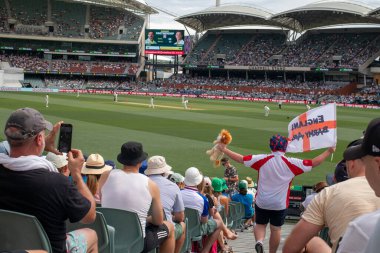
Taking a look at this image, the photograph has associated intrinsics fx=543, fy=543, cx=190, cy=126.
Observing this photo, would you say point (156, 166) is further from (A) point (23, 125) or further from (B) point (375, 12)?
(B) point (375, 12)

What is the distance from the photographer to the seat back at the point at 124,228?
505 cm

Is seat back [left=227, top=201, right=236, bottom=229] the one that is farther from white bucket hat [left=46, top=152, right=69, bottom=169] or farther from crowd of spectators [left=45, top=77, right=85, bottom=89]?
crowd of spectators [left=45, top=77, right=85, bottom=89]

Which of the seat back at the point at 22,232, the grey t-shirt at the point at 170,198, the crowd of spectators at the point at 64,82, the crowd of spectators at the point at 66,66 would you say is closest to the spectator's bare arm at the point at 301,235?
the seat back at the point at 22,232

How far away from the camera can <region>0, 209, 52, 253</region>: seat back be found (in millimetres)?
3564

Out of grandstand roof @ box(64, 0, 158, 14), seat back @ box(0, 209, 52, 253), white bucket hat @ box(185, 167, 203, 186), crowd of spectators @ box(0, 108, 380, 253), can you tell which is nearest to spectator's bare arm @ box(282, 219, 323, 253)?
crowd of spectators @ box(0, 108, 380, 253)

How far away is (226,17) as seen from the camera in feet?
315

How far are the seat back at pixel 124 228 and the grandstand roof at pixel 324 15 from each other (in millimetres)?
78192

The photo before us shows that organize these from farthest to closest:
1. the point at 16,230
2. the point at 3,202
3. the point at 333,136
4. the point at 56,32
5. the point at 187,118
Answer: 1. the point at 56,32
2. the point at 187,118
3. the point at 333,136
4. the point at 3,202
5. the point at 16,230

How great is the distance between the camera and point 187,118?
39656 mm

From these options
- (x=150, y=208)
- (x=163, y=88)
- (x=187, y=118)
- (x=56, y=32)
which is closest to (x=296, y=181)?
(x=150, y=208)

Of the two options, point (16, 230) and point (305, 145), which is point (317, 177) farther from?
point (16, 230)

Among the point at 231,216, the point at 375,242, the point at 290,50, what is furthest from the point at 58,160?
the point at 290,50

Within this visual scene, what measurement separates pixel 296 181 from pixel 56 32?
302ft

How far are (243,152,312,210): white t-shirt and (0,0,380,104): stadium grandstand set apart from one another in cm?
7209
